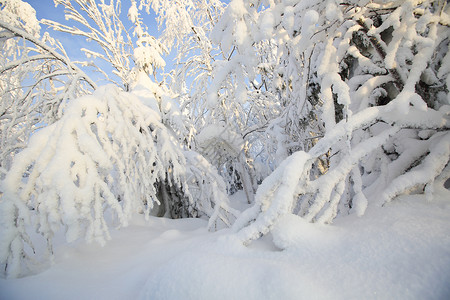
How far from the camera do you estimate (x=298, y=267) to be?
119 cm

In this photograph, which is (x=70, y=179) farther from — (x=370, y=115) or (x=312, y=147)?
(x=370, y=115)

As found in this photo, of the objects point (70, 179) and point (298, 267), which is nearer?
point (298, 267)

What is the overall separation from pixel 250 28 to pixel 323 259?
1881 millimetres

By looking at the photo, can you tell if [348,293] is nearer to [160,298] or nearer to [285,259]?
[285,259]

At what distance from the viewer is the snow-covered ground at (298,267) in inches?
39.3

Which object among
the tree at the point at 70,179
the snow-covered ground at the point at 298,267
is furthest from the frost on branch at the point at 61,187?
the snow-covered ground at the point at 298,267

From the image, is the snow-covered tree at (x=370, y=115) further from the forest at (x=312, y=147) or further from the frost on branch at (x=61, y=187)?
the frost on branch at (x=61, y=187)

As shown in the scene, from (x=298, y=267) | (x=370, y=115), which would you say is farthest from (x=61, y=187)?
(x=370, y=115)

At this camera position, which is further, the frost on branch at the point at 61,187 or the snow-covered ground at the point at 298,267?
the frost on branch at the point at 61,187

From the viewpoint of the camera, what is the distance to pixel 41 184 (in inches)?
64.0

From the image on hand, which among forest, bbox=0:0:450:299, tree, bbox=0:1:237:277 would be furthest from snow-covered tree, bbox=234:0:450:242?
tree, bbox=0:1:237:277

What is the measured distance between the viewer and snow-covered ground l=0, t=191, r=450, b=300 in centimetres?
100

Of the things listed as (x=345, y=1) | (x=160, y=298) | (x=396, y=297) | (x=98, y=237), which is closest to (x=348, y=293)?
(x=396, y=297)

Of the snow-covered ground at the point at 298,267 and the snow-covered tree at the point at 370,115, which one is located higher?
the snow-covered tree at the point at 370,115
